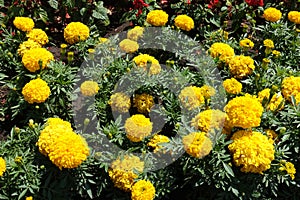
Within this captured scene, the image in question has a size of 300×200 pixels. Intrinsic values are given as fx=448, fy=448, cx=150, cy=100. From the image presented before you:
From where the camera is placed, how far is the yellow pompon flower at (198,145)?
3.03 meters

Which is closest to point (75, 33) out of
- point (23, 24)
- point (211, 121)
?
point (23, 24)

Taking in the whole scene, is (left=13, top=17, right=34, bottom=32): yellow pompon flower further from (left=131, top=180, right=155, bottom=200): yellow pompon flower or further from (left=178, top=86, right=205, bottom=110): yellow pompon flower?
(left=131, top=180, right=155, bottom=200): yellow pompon flower

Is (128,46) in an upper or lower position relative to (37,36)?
upper

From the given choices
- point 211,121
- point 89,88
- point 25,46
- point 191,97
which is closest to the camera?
point 211,121

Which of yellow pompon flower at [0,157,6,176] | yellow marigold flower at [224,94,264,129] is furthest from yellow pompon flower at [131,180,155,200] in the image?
yellow pompon flower at [0,157,6,176]

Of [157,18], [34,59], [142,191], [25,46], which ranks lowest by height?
[142,191]

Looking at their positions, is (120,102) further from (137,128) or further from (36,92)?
(36,92)

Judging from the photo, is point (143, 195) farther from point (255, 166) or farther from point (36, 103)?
point (36, 103)

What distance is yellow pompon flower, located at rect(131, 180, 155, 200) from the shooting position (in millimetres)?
3055

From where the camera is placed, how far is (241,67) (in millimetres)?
3910

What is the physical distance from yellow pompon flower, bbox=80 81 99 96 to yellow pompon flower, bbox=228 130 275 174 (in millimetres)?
1228

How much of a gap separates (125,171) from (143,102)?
734 mm

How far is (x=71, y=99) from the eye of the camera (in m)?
3.88

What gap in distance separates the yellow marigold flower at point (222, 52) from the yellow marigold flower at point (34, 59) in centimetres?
148
